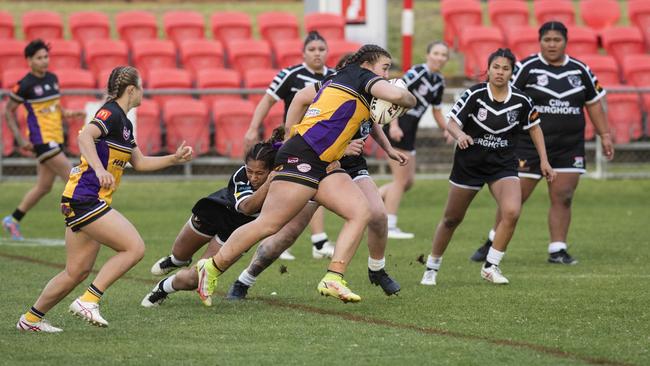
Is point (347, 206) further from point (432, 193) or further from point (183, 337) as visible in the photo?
point (432, 193)

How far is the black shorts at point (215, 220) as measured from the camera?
28.5ft

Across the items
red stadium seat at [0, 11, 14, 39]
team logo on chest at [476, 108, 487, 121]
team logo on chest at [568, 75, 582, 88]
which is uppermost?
team logo on chest at [476, 108, 487, 121]

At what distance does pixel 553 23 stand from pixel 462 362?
18.2 ft

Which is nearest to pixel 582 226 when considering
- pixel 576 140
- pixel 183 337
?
pixel 576 140

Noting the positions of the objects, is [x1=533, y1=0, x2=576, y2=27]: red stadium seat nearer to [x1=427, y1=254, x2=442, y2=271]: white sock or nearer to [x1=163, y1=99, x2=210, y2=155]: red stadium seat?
[x1=163, y1=99, x2=210, y2=155]: red stadium seat

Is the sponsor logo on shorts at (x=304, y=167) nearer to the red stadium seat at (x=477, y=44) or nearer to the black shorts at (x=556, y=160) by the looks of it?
the black shorts at (x=556, y=160)

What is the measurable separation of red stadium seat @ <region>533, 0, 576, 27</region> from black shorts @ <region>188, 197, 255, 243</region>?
48.2 ft

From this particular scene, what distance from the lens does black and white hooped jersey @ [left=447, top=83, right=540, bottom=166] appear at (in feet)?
32.3

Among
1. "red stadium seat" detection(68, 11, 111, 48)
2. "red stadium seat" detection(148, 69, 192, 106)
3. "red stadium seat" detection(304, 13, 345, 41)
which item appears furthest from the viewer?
"red stadium seat" detection(68, 11, 111, 48)

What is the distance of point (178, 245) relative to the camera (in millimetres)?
8984

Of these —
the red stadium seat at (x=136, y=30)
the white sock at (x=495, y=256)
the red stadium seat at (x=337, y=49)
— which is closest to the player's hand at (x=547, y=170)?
the white sock at (x=495, y=256)

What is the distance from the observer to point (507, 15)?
73.9 ft

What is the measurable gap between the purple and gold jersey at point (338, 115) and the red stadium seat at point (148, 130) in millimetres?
9516

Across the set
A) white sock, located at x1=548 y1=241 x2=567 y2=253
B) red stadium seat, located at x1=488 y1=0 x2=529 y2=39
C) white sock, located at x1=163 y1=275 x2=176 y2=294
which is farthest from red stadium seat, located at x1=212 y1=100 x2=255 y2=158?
white sock, located at x1=163 y1=275 x2=176 y2=294
